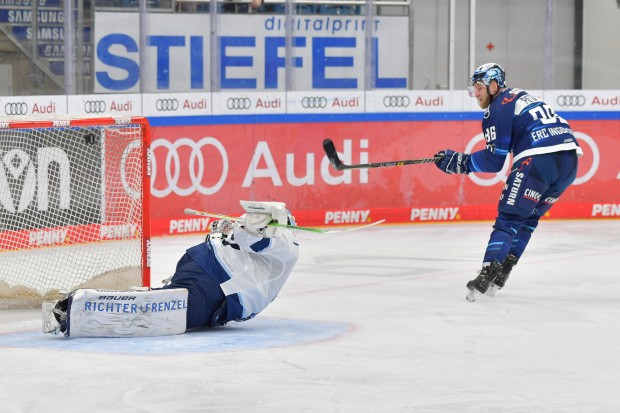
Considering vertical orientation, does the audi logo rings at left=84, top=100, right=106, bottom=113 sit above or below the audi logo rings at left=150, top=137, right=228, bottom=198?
above

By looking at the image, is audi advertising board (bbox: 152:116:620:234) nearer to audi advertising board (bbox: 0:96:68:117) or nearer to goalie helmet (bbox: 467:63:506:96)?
audi advertising board (bbox: 0:96:68:117)

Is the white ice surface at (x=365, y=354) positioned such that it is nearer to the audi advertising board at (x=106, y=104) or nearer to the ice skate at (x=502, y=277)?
the ice skate at (x=502, y=277)

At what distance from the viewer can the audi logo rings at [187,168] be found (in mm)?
10359

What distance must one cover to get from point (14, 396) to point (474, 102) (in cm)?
710

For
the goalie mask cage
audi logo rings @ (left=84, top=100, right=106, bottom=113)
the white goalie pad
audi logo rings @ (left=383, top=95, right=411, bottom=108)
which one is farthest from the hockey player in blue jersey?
audi logo rings @ (left=383, top=95, right=411, bottom=108)

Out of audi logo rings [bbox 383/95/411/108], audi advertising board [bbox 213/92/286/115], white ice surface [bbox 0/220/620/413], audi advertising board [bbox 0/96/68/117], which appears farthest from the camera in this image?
audi logo rings [bbox 383/95/411/108]

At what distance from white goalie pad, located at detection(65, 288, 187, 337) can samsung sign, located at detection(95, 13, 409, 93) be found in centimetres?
447

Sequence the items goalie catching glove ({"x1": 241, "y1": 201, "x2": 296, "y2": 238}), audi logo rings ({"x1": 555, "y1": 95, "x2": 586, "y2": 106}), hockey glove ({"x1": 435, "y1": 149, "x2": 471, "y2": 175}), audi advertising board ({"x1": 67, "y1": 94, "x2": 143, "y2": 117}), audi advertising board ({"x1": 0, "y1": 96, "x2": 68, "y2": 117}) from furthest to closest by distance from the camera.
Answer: audi logo rings ({"x1": 555, "y1": 95, "x2": 586, "y2": 106}) < audi advertising board ({"x1": 67, "y1": 94, "x2": 143, "y2": 117}) < audi advertising board ({"x1": 0, "y1": 96, "x2": 68, "y2": 117}) < hockey glove ({"x1": 435, "y1": 149, "x2": 471, "y2": 175}) < goalie catching glove ({"x1": 241, "y1": 201, "x2": 296, "y2": 238})

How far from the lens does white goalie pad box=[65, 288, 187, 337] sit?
5.96 metres

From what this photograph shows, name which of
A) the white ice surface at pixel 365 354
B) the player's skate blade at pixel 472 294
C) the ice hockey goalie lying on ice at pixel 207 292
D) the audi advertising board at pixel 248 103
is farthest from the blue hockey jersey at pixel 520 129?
the audi advertising board at pixel 248 103

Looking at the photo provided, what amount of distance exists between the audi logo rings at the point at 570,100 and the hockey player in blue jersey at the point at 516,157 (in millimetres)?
4037

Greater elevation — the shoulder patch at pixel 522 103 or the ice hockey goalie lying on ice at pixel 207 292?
the shoulder patch at pixel 522 103

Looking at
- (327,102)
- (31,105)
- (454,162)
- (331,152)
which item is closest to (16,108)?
(31,105)

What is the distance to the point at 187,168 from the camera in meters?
10.5
